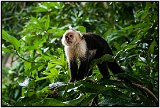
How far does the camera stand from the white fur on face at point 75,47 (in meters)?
2.32

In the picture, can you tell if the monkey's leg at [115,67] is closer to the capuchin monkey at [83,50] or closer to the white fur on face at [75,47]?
the capuchin monkey at [83,50]

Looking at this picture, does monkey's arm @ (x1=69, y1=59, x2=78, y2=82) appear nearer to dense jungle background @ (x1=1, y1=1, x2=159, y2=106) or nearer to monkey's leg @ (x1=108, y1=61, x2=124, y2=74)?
dense jungle background @ (x1=1, y1=1, x2=159, y2=106)

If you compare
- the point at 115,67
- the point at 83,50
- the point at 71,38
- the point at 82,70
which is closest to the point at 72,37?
the point at 71,38

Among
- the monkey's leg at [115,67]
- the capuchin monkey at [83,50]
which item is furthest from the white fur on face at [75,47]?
the monkey's leg at [115,67]

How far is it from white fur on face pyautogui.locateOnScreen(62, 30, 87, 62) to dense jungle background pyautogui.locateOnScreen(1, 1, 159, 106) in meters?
0.06

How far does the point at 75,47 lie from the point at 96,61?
0.44m

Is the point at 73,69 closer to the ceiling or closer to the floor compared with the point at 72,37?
closer to the floor

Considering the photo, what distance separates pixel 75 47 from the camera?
2.39m

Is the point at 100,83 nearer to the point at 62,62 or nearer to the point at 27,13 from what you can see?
the point at 62,62

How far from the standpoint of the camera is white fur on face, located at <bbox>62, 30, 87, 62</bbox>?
2.32 metres

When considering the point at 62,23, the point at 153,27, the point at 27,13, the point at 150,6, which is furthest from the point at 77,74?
the point at 27,13

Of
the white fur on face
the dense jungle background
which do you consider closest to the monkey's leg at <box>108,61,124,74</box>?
the dense jungle background

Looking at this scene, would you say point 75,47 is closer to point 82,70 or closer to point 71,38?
point 71,38

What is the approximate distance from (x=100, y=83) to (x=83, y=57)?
0.56m
